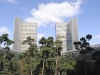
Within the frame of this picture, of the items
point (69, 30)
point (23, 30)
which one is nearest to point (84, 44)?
point (23, 30)

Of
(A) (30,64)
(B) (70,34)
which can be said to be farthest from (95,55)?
(B) (70,34)

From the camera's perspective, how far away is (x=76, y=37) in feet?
536

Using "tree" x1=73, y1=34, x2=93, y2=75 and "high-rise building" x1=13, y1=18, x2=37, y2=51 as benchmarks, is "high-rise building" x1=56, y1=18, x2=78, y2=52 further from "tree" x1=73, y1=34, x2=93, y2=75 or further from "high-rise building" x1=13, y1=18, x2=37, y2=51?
"tree" x1=73, y1=34, x2=93, y2=75

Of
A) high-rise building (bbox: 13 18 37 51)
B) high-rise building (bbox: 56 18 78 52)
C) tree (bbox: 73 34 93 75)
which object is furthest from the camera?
high-rise building (bbox: 56 18 78 52)

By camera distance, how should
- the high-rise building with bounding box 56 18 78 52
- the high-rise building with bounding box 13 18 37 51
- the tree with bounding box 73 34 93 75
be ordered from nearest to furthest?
1. the tree with bounding box 73 34 93 75
2. the high-rise building with bounding box 13 18 37 51
3. the high-rise building with bounding box 56 18 78 52

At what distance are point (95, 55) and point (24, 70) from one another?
61.2ft

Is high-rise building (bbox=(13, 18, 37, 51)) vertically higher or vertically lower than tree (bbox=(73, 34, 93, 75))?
higher

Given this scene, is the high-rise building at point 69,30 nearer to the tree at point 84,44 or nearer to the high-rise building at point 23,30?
the high-rise building at point 23,30

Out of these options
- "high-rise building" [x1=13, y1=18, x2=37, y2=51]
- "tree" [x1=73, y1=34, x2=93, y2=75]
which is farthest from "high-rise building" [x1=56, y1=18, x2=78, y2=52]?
"tree" [x1=73, y1=34, x2=93, y2=75]

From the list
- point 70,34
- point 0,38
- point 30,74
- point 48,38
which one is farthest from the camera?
point 70,34

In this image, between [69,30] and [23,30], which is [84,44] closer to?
[23,30]

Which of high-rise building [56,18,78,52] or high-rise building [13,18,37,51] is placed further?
high-rise building [56,18,78,52]

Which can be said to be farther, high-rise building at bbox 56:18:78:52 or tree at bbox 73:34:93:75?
high-rise building at bbox 56:18:78:52

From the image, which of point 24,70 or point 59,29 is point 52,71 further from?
point 59,29
